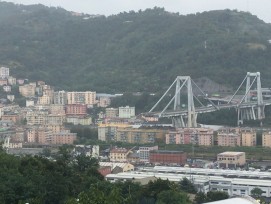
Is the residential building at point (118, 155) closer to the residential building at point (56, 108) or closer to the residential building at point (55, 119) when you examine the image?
the residential building at point (55, 119)

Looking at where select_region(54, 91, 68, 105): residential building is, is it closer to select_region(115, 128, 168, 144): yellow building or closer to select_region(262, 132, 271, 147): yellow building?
select_region(115, 128, 168, 144): yellow building

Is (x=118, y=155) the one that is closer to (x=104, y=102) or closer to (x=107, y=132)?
(x=107, y=132)

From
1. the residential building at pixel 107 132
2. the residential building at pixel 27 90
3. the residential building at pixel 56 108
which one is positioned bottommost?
the residential building at pixel 107 132

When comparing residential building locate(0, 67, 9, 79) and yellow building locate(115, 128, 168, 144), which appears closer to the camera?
yellow building locate(115, 128, 168, 144)

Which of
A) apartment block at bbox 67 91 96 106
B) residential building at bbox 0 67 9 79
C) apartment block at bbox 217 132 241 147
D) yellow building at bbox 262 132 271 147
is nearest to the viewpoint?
yellow building at bbox 262 132 271 147

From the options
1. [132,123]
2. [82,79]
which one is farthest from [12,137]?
[82,79]

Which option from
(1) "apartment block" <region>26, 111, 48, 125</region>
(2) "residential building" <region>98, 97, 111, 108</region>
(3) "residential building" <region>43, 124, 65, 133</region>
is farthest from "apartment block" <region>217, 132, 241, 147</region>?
(2) "residential building" <region>98, 97, 111, 108</region>

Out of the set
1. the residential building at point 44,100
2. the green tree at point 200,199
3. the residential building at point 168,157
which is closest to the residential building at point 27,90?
the residential building at point 44,100

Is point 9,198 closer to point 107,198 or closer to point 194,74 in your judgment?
point 107,198
